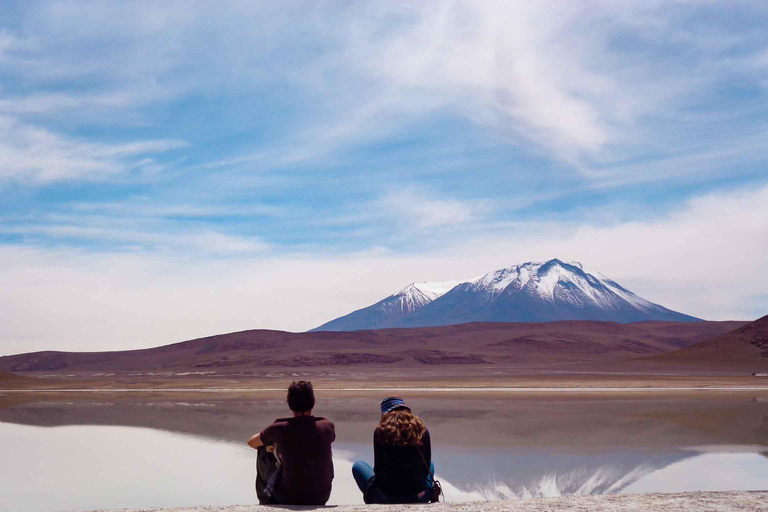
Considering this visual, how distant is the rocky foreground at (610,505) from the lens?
21.1 ft

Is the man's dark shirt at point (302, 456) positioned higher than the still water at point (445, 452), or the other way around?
the man's dark shirt at point (302, 456)

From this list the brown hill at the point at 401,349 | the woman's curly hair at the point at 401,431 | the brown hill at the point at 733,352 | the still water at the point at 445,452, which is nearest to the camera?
the woman's curly hair at the point at 401,431

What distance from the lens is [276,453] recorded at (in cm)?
661

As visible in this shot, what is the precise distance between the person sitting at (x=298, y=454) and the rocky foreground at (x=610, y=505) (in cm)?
20

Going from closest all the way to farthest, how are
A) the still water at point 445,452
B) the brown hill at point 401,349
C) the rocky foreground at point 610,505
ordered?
the rocky foreground at point 610,505 < the still water at point 445,452 < the brown hill at point 401,349

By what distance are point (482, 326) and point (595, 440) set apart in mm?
143339

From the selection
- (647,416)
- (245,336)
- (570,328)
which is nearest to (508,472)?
(647,416)

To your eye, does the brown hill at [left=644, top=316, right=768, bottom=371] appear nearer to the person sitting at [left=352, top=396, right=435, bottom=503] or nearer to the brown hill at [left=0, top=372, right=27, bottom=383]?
the brown hill at [left=0, top=372, right=27, bottom=383]

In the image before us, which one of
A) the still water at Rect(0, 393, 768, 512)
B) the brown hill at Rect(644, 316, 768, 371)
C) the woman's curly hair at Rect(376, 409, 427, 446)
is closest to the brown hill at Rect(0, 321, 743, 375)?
the brown hill at Rect(644, 316, 768, 371)

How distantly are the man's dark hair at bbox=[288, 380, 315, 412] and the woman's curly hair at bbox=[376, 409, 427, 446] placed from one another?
0.68 metres

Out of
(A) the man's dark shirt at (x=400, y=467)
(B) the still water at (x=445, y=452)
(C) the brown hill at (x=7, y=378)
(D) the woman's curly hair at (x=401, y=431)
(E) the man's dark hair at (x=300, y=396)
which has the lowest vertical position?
(B) the still water at (x=445, y=452)

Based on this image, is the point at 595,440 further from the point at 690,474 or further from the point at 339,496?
the point at 339,496

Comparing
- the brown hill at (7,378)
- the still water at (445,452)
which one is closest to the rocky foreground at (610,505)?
the still water at (445,452)

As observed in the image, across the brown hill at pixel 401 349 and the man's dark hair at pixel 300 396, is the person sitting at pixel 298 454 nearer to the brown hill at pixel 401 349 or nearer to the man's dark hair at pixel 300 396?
the man's dark hair at pixel 300 396
